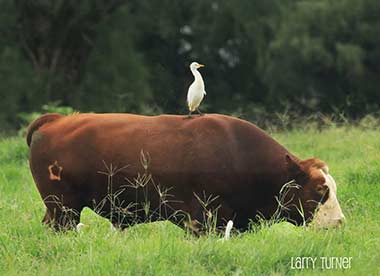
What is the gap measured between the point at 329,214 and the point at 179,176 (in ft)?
4.06

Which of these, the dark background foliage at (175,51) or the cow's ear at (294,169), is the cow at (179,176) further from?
the dark background foliage at (175,51)

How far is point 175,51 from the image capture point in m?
31.1

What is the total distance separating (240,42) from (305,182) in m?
23.4

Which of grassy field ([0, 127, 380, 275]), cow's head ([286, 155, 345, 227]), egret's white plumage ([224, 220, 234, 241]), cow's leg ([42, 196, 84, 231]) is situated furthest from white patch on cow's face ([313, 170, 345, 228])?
cow's leg ([42, 196, 84, 231])

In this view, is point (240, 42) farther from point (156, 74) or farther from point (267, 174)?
point (267, 174)

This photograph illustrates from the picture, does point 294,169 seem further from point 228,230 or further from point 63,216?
point 63,216

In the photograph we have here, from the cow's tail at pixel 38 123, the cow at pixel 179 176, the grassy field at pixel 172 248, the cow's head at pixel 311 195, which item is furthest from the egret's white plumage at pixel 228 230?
the cow's tail at pixel 38 123

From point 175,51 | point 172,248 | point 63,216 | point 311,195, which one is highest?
point 172,248

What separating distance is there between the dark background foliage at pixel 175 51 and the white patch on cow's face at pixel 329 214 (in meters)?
12.7

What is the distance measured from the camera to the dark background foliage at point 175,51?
77.5 ft

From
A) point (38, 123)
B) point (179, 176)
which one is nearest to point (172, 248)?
point (179, 176)

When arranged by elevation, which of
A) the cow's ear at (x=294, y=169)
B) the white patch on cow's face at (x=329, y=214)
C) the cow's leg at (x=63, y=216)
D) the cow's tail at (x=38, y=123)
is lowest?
the cow's leg at (x=63, y=216)

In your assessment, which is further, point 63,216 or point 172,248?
point 63,216

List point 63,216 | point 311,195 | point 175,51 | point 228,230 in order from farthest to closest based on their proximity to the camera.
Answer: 1. point 175,51
2. point 63,216
3. point 311,195
4. point 228,230
